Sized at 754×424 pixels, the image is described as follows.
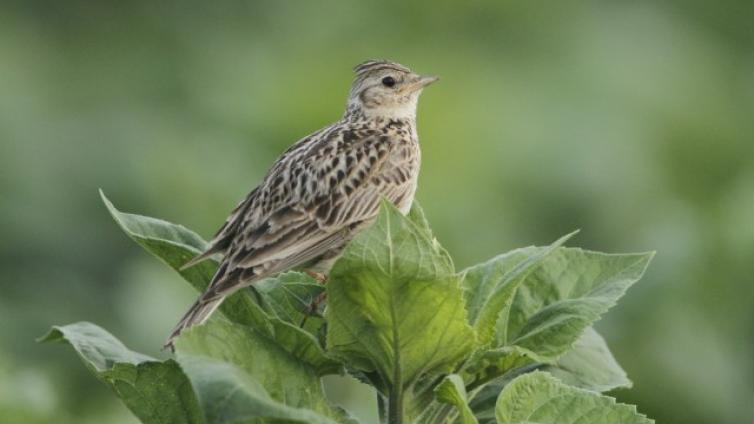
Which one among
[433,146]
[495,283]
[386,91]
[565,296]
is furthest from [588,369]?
[433,146]

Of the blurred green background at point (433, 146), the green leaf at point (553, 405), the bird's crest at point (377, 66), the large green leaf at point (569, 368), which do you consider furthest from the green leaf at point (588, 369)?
the bird's crest at point (377, 66)

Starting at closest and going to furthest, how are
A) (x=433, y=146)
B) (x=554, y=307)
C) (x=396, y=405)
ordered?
(x=396, y=405)
(x=554, y=307)
(x=433, y=146)

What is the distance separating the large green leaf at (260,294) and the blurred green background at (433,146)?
64.9 inches

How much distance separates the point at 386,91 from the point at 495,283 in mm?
2176

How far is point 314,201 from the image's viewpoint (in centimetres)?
393

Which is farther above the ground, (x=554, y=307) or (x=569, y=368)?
(x=554, y=307)

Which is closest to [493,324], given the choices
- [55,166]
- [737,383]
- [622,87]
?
[737,383]

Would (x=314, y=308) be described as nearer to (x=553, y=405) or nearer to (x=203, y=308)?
(x=203, y=308)

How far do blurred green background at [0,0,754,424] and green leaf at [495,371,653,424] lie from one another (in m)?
2.22

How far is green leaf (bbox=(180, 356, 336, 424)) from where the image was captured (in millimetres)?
2324

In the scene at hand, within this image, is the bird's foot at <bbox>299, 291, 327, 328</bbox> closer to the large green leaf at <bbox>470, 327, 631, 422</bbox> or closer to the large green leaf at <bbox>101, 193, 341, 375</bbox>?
the large green leaf at <bbox>101, 193, 341, 375</bbox>

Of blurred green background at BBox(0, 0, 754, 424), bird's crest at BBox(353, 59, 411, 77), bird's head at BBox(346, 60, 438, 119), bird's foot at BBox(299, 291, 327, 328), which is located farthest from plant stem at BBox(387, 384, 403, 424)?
bird's crest at BBox(353, 59, 411, 77)

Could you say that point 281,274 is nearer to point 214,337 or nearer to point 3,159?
point 214,337

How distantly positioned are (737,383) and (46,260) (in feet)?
11.4
